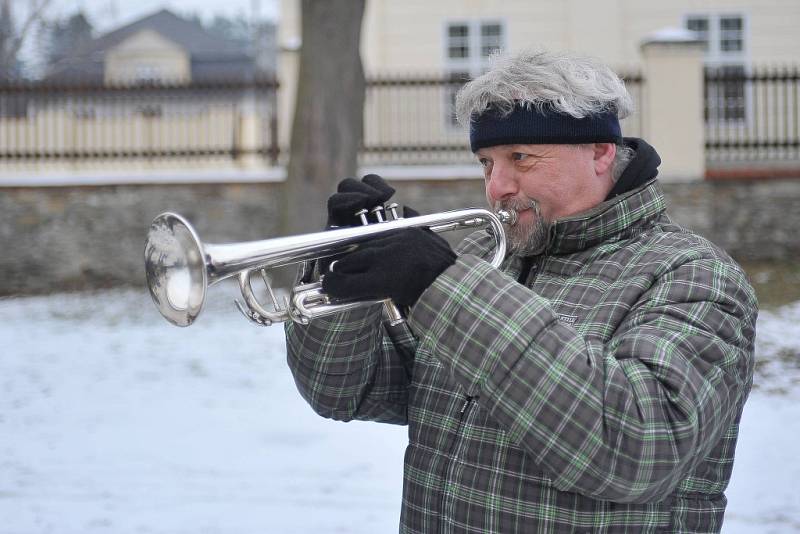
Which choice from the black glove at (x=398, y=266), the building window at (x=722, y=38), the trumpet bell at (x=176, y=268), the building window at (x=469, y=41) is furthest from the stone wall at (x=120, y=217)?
the black glove at (x=398, y=266)

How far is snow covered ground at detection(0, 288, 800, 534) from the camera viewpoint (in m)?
4.79

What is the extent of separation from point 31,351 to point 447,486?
22.3ft

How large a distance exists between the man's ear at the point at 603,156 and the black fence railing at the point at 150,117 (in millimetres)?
9441

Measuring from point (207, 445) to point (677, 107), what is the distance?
Answer: 23.9 feet

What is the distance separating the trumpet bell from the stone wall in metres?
8.78

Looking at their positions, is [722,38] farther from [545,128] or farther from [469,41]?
[545,128]

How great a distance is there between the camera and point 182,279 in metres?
2.06

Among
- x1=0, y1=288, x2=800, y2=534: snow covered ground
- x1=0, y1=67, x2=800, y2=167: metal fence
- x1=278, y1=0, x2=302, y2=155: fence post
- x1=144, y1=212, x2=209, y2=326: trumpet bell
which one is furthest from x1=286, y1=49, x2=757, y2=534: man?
x1=278, y1=0, x2=302, y2=155: fence post

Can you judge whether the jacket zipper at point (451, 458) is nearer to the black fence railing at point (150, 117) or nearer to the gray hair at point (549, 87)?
the gray hair at point (549, 87)

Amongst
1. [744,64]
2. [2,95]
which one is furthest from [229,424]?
[744,64]

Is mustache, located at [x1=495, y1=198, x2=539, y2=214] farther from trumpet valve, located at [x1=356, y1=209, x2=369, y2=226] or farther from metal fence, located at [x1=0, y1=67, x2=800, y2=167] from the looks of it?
metal fence, located at [x1=0, y1=67, x2=800, y2=167]

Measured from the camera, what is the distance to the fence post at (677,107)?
11.0m

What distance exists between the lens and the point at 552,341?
1.74 m

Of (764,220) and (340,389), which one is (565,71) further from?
(764,220)
